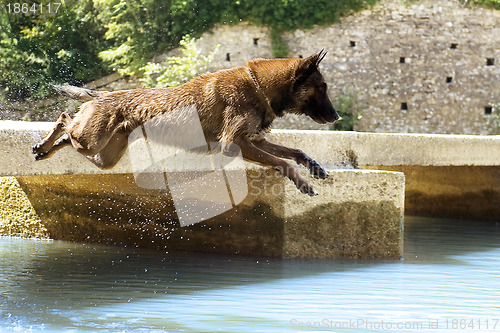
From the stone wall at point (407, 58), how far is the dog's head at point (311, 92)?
13912mm

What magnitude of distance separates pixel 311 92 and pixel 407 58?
49.6ft

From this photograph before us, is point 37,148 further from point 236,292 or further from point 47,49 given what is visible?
point 47,49

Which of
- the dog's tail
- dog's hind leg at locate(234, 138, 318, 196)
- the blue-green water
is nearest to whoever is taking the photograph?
the blue-green water

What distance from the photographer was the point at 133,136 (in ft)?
15.4

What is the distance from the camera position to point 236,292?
14.9 feet

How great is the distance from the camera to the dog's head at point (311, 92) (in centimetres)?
460

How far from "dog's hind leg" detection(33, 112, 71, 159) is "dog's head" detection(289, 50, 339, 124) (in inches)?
56.7

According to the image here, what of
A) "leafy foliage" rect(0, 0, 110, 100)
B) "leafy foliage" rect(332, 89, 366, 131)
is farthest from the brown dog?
"leafy foliage" rect(0, 0, 110, 100)

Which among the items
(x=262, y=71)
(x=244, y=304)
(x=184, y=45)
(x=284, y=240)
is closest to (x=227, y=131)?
(x=262, y=71)

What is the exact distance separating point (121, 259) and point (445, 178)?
498cm

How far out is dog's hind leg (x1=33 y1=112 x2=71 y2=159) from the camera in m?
4.48

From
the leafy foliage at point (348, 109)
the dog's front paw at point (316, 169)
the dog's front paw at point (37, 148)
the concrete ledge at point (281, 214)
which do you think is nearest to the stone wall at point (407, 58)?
the leafy foliage at point (348, 109)

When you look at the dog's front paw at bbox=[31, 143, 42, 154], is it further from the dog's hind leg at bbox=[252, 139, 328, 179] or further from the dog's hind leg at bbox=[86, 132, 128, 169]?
the dog's hind leg at bbox=[252, 139, 328, 179]

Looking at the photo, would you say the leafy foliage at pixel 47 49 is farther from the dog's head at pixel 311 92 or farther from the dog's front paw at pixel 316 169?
the dog's front paw at pixel 316 169
